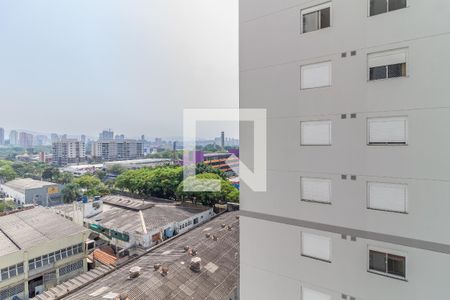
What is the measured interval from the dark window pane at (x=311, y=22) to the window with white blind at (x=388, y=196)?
2219mm

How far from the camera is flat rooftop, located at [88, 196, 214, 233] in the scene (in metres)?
14.9

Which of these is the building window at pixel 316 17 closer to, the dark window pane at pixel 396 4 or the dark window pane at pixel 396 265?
the dark window pane at pixel 396 4

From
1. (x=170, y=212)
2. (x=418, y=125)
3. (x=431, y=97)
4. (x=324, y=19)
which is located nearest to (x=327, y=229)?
(x=418, y=125)

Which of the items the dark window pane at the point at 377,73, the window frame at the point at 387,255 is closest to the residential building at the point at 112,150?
the window frame at the point at 387,255

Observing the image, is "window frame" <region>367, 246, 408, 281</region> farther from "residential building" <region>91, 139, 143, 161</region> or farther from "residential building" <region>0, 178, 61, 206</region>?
"residential building" <region>91, 139, 143, 161</region>

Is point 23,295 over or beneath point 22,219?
beneath

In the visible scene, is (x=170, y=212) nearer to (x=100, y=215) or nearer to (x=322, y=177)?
(x=100, y=215)

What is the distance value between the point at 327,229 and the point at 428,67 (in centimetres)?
223

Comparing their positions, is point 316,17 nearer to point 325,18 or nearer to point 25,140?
point 325,18

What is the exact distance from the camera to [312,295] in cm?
325

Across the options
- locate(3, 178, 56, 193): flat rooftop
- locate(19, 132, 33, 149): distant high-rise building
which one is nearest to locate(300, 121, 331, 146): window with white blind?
locate(3, 178, 56, 193): flat rooftop

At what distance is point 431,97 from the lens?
8.21ft

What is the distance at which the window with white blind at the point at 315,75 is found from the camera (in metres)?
3.12

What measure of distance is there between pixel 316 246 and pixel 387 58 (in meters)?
2.56
